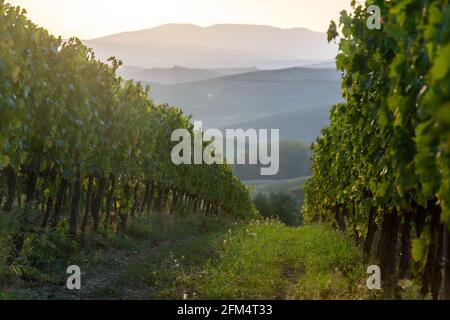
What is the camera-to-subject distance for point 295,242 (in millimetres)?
17797

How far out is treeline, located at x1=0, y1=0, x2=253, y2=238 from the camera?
1105cm

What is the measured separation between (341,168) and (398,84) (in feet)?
35.7

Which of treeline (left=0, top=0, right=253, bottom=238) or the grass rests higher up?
treeline (left=0, top=0, right=253, bottom=238)

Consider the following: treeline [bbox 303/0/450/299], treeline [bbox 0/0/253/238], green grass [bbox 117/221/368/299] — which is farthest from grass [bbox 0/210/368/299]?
treeline [bbox 0/0/253/238]

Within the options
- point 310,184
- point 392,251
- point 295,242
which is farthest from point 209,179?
point 392,251

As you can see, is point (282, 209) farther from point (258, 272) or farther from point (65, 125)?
point (258, 272)

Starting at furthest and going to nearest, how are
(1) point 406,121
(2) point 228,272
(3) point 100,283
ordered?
(3) point 100,283 → (2) point 228,272 → (1) point 406,121

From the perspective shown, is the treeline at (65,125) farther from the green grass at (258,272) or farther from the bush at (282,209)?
the bush at (282,209)

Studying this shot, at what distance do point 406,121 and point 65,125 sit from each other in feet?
32.6

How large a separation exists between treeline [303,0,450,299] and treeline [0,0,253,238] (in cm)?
589

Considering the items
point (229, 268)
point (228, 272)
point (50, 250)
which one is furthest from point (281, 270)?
point (50, 250)

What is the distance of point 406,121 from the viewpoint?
19.3 ft

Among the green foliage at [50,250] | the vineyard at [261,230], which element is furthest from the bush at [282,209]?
the green foliage at [50,250]

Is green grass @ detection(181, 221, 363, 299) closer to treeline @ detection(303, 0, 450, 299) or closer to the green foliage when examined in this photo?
treeline @ detection(303, 0, 450, 299)
